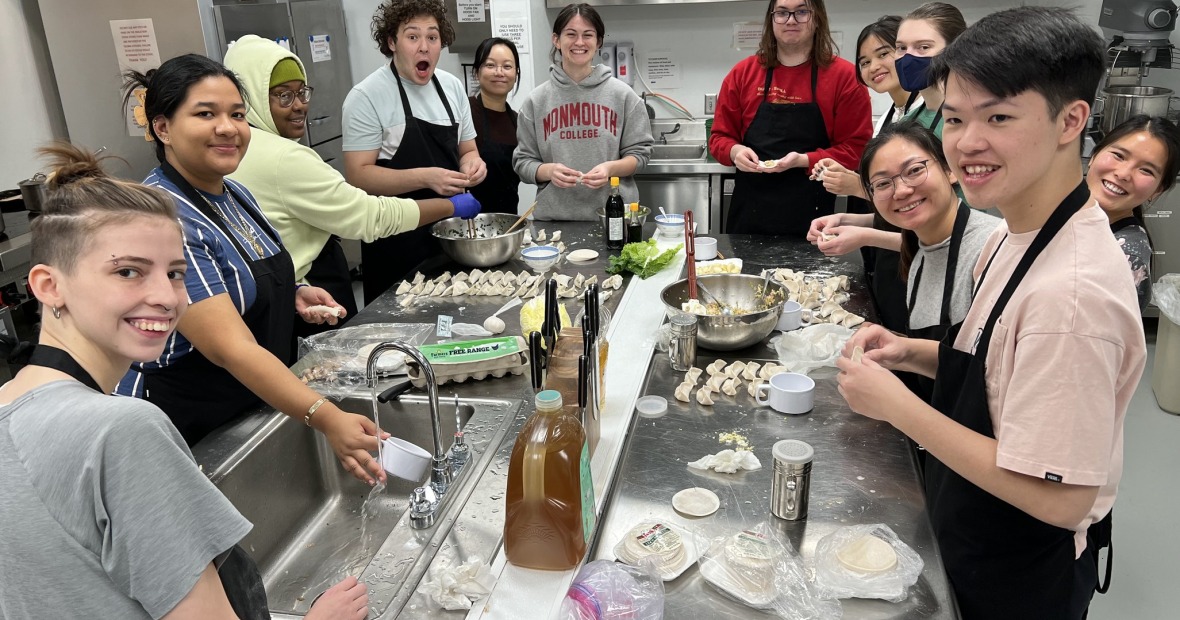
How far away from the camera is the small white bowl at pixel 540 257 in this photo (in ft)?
9.57

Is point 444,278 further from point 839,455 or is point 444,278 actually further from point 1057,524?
point 1057,524

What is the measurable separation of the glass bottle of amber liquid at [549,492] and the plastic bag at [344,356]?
0.79m

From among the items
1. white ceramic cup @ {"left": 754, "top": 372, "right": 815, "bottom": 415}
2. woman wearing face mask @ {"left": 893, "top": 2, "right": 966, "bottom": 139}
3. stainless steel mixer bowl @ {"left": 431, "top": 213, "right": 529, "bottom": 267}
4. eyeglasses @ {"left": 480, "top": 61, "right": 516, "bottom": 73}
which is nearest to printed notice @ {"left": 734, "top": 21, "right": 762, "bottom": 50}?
eyeglasses @ {"left": 480, "top": 61, "right": 516, "bottom": 73}

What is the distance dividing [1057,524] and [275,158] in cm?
222

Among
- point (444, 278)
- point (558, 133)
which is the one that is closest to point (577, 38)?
point (558, 133)

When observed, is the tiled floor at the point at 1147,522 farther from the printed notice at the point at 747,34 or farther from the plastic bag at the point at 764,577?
the printed notice at the point at 747,34

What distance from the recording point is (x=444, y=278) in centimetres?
286

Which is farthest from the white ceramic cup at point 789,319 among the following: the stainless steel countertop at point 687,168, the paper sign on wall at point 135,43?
the paper sign on wall at point 135,43

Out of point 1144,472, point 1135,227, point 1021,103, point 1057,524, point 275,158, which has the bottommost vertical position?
point 1144,472

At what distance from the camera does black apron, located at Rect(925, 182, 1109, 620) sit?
1.28 m

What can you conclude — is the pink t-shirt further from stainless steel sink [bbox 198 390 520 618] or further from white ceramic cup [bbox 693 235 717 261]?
Answer: white ceramic cup [bbox 693 235 717 261]

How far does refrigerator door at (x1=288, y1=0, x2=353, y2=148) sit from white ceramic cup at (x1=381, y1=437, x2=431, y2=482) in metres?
4.04

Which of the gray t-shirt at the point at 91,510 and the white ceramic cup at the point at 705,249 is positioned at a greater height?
the gray t-shirt at the point at 91,510

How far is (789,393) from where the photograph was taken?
182 centimetres
